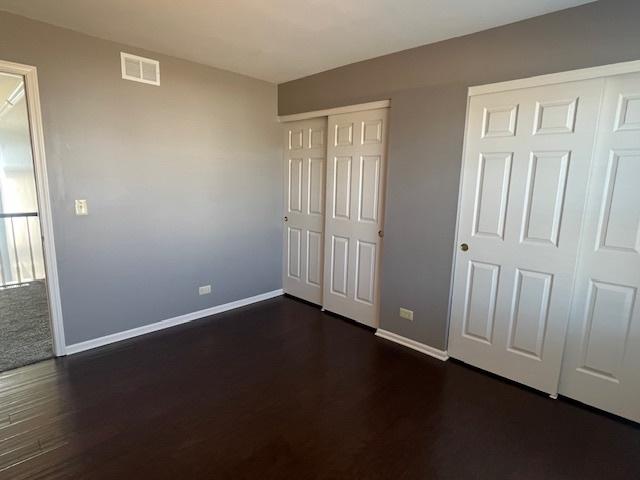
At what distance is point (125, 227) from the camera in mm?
2930

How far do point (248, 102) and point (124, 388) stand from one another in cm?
294

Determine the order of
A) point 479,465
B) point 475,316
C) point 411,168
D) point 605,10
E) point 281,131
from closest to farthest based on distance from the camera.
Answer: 1. point 479,465
2. point 605,10
3. point 475,316
4. point 411,168
5. point 281,131

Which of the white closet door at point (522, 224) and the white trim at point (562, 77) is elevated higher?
the white trim at point (562, 77)

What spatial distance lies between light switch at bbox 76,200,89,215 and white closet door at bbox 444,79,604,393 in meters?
3.03

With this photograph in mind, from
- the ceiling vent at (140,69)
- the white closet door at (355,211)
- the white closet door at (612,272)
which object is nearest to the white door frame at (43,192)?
the ceiling vent at (140,69)

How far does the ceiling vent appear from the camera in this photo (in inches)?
109

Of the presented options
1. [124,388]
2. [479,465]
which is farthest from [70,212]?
[479,465]

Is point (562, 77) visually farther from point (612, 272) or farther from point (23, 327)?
point (23, 327)

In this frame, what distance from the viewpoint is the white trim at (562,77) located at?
6.15 ft

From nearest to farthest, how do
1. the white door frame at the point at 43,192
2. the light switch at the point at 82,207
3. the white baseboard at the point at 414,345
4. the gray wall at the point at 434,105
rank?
the gray wall at the point at 434,105 → the white door frame at the point at 43,192 → the light switch at the point at 82,207 → the white baseboard at the point at 414,345

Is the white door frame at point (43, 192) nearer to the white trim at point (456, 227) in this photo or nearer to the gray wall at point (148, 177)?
the gray wall at point (148, 177)

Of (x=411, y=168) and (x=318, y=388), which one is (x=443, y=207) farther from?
(x=318, y=388)

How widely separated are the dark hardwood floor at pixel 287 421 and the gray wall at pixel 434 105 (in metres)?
0.58

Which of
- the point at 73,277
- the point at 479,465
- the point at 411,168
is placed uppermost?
the point at 411,168
